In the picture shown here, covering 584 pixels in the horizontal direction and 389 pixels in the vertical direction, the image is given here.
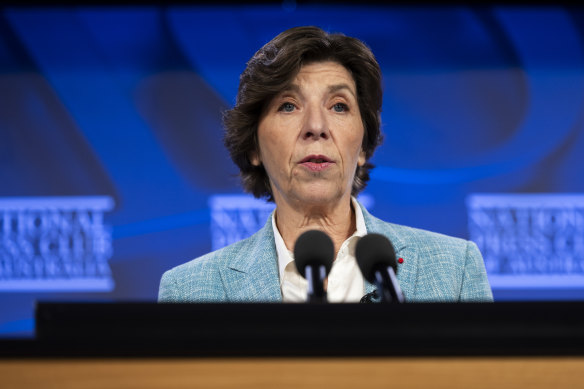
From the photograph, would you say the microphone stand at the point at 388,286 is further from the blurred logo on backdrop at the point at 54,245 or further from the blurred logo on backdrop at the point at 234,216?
the blurred logo on backdrop at the point at 54,245

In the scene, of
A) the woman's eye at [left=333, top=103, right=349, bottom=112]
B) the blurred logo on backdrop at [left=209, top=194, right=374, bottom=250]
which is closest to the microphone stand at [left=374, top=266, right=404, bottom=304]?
the woman's eye at [left=333, top=103, right=349, bottom=112]

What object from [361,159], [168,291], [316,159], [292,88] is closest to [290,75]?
[292,88]

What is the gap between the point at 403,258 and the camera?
1.82m

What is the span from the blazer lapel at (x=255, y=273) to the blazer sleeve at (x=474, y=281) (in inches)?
20.6

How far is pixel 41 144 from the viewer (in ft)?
10.9

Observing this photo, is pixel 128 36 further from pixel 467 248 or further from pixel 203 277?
pixel 467 248

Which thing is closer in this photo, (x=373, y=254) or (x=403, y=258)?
(x=373, y=254)

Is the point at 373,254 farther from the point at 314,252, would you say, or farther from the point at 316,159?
the point at 316,159

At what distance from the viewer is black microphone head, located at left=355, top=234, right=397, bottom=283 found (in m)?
1.14

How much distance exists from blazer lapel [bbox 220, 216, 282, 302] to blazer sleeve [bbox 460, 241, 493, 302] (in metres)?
0.52

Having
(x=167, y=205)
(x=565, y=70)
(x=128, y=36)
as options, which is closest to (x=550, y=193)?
(x=565, y=70)

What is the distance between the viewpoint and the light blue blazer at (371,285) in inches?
69.4

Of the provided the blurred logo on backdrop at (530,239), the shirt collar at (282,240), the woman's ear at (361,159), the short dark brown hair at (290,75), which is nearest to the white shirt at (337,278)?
the shirt collar at (282,240)

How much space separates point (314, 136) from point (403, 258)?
432mm
